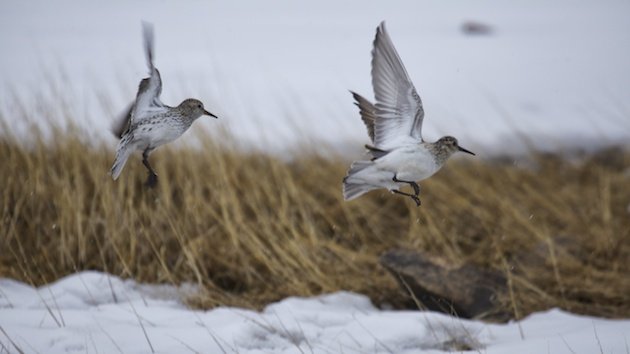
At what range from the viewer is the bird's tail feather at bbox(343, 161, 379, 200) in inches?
82.4

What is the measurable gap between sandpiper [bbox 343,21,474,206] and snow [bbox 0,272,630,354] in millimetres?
1472

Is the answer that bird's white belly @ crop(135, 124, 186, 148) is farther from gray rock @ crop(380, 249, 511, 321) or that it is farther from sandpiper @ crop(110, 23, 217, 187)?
gray rock @ crop(380, 249, 511, 321)

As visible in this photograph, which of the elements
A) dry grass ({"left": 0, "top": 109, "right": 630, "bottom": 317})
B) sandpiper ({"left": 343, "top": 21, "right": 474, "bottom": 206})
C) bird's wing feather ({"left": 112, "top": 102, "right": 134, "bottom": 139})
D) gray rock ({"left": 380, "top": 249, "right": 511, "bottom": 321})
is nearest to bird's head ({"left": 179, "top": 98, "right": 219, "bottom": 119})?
bird's wing feather ({"left": 112, "top": 102, "right": 134, "bottom": 139})

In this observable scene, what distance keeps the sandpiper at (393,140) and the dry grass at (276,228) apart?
2045 millimetres

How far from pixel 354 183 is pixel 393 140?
0.17 metres

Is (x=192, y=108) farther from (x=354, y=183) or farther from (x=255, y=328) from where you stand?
(x=255, y=328)

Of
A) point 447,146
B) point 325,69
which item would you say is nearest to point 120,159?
point 447,146

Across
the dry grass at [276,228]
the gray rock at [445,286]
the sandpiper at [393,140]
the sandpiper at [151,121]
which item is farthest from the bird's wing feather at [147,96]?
the gray rock at [445,286]

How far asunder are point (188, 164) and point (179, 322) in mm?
1937

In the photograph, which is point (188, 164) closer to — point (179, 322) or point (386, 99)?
point (179, 322)

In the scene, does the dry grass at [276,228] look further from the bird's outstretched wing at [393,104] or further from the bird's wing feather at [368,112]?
the bird's outstretched wing at [393,104]

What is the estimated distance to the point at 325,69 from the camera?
1023 centimetres

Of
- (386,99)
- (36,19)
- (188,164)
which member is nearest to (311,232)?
(188,164)

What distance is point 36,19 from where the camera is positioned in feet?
40.0
